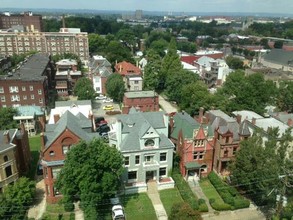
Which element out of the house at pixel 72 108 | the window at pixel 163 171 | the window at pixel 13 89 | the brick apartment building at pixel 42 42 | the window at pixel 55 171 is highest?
the brick apartment building at pixel 42 42

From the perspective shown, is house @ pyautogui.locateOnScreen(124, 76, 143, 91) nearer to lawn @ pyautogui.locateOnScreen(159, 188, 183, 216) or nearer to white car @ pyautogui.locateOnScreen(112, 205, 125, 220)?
lawn @ pyautogui.locateOnScreen(159, 188, 183, 216)

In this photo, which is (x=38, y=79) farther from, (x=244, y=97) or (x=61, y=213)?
(x=244, y=97)

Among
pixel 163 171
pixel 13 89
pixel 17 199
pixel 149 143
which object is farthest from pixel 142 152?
pixel 13 89

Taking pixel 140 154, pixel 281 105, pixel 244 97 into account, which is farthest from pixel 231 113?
pixel 140 154

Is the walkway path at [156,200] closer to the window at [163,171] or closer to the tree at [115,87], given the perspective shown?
the window at [163,171]

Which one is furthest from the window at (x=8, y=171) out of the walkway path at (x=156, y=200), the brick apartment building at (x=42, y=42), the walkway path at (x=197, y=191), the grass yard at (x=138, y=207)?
the brick apartment building at (x=42, y=42)

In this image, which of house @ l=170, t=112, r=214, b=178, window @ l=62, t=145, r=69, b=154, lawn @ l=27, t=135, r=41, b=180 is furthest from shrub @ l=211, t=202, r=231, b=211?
lawn @ l=27, t=135, r=41, b=180
